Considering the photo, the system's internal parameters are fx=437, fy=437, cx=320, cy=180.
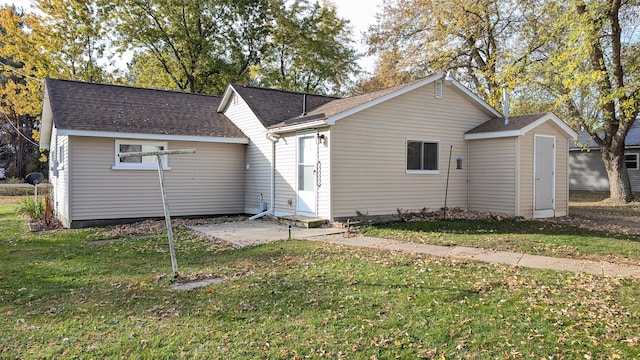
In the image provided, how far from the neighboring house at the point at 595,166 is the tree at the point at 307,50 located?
610 inches

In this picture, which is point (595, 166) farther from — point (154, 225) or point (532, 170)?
point (154, 225)

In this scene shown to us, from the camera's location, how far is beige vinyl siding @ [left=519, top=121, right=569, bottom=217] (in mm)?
11992

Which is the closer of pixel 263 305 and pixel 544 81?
pixel 263 305

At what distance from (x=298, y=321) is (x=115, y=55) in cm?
2740

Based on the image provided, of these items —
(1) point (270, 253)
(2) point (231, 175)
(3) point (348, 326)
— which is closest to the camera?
(3) point (348, 326)

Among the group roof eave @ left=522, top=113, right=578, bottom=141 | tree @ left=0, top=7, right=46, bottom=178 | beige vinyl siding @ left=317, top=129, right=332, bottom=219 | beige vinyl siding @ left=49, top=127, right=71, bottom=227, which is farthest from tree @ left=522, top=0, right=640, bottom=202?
tree @ left=0, top=7, right=46, bottom=178

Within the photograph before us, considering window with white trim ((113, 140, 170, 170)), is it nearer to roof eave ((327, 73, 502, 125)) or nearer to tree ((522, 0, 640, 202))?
roof eave ((327, 73, 502, 125))

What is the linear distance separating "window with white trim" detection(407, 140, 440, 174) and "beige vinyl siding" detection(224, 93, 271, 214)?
4087mm

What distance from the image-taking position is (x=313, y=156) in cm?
1130

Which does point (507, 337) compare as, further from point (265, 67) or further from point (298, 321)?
point (265, 67)

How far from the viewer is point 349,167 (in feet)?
36.1

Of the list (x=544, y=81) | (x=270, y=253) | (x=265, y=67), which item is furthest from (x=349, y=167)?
(x=265, y=67)

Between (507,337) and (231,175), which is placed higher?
(231,175)

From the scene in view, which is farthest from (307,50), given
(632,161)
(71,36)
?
(632,161)
